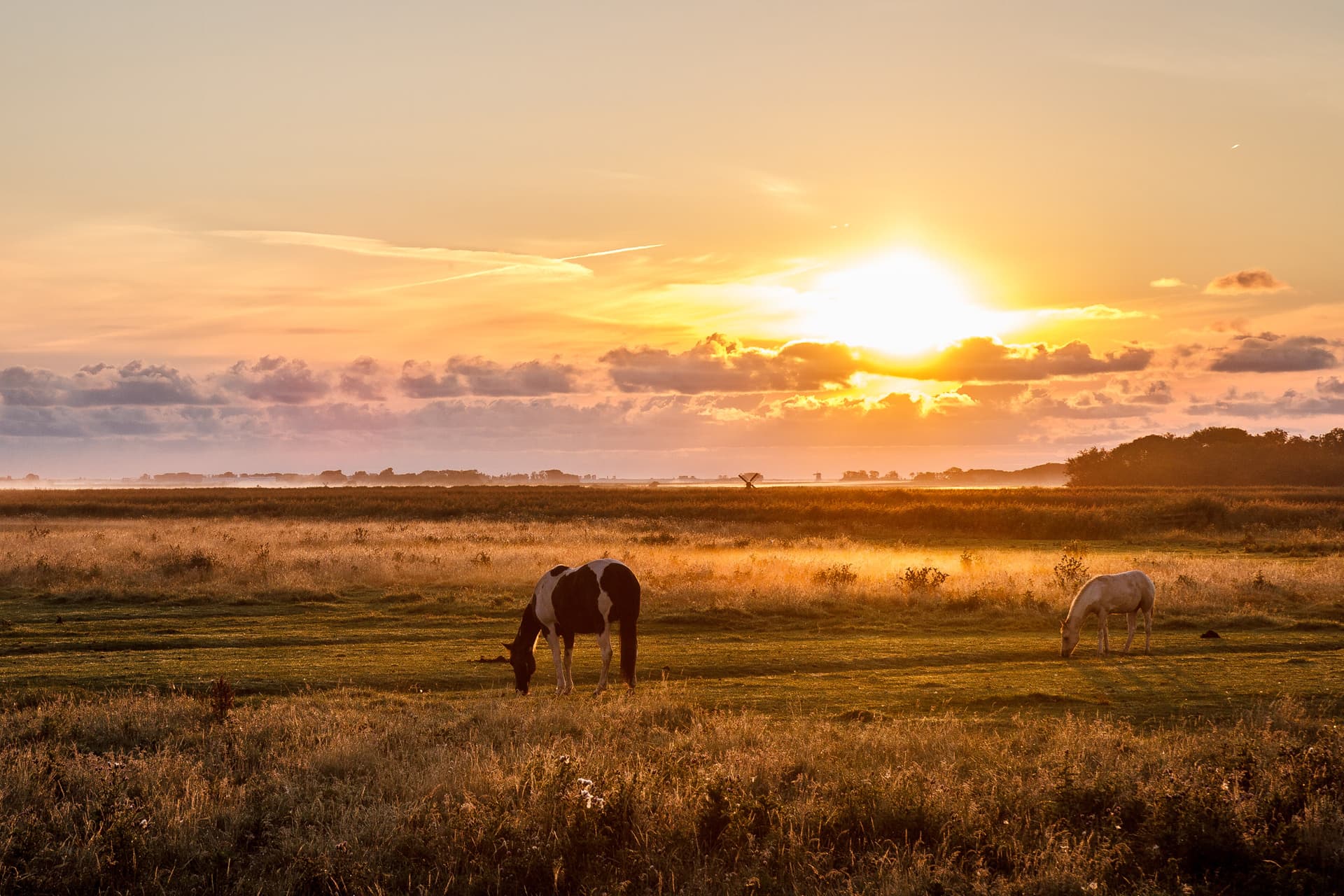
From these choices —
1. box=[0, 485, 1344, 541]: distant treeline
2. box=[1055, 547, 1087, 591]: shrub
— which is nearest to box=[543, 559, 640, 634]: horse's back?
box=[1055, 547, 1087, 591]: shrub

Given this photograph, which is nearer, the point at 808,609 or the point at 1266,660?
the point at 1266,660

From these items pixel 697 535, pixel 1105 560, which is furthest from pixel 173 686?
pixel 697 535

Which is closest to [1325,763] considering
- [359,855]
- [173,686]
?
[359,855]

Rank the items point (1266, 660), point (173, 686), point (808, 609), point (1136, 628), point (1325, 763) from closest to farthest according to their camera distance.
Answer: point (1325, 763) < point (173, 686) < point (1266, 660) < point (1136, 628) < point (808, 609)

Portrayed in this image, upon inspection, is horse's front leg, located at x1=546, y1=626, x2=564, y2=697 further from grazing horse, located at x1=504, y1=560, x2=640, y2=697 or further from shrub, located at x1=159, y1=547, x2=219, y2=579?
shrub, located at x1=159, y1=547, x2=219, y2=579

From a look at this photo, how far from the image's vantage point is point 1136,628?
91.4 ft

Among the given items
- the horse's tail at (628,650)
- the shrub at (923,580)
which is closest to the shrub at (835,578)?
the shrub at (923,580)

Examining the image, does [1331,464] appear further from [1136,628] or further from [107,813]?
[107,813]

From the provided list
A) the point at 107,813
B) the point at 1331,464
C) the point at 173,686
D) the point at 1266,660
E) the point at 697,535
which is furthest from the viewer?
the point at 1331,464

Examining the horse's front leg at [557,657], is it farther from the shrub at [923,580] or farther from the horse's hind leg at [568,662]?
the shrub at [923,580]

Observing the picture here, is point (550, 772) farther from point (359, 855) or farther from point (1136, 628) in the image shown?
point (1136, 628)

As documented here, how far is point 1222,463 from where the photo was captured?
178625 millimetres

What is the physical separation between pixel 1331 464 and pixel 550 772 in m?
185

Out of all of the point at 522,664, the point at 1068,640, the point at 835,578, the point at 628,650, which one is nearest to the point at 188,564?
the point at 835,578
